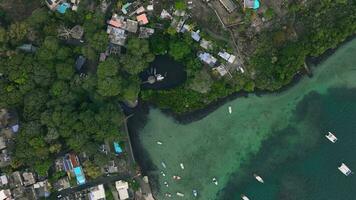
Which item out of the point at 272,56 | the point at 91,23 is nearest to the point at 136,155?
the point at 91,23

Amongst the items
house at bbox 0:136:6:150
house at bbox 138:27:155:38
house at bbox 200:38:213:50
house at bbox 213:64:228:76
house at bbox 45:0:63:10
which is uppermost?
house at bbox 45:0:63:10

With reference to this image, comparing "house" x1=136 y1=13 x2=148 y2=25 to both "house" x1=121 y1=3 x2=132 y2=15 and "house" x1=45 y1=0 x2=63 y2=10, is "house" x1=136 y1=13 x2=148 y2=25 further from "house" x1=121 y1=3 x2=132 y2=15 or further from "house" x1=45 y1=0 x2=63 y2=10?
"house" x1=45 y1=0 x2=63 y2=10

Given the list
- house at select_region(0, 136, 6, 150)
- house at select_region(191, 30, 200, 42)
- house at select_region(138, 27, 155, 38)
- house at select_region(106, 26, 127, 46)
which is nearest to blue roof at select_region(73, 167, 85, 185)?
house at select_region(0, 136, 6, 150)

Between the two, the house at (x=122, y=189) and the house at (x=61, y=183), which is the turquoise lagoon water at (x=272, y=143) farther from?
the house at (x=61, y=183)

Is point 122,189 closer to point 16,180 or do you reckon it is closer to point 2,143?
point 16,180

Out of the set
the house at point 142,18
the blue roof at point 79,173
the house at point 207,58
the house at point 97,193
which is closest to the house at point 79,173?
the blue roof at point 79,173

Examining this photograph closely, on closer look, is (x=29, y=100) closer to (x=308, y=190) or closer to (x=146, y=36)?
(x=146, y=36)
